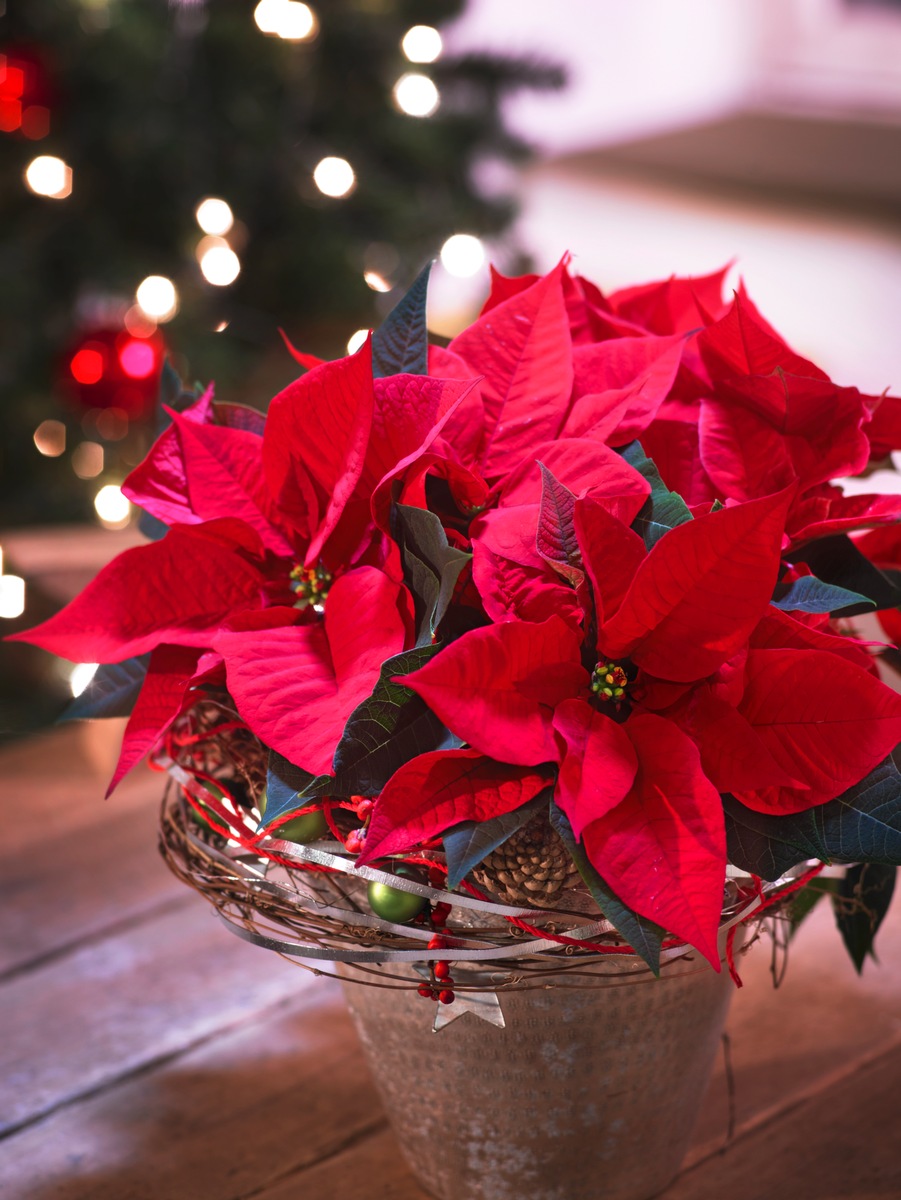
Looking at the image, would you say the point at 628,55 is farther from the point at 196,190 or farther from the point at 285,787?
the point at 285,787

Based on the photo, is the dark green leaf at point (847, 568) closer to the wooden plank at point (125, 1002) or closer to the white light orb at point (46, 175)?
the wooden plank at point (125, 1002)

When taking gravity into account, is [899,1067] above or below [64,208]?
below

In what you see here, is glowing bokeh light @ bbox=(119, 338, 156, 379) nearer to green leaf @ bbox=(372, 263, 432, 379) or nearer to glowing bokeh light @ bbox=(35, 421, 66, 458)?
glowing bokeh light @ bbox=(35, 421, 66, 458)

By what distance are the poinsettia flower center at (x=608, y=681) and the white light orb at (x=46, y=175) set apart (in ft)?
2.91

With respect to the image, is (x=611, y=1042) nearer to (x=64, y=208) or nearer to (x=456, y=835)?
(x=456, y=835)

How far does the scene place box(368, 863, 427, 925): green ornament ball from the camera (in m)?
0.36

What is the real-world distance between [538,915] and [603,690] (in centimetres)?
7

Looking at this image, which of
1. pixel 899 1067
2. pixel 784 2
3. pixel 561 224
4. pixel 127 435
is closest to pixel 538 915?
pixel 899 1067

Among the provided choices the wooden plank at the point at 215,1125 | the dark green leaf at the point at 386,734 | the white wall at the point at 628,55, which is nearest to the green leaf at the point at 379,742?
the dark green leaf at the point at 386,734

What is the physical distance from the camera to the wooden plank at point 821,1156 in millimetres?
450

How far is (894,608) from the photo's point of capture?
16.1 inches

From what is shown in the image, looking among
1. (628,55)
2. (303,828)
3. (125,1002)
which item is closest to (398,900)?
(303,828)

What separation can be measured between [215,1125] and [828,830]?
0.31 m

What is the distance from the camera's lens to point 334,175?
118cm
